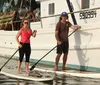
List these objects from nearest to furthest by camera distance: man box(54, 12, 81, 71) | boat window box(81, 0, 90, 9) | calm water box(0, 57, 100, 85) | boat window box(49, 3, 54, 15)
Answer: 1. calm water box(0, 57, 100, 85)
2. man box(54, 12, 81, 71)
3. boat window box(81, 0, 90, 9)
4. boat window box(49, 3, 54, 15)

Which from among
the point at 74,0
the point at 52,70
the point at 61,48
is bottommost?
the point at 52,70

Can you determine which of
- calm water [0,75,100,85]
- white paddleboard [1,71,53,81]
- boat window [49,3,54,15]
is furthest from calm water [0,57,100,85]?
boat window [49,3,54,15]

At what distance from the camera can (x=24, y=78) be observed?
9.48m

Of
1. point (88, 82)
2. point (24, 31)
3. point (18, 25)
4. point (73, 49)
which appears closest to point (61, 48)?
point (73, 49)

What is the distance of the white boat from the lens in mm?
10789

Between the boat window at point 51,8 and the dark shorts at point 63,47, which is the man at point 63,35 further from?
the boat window at point 51,8

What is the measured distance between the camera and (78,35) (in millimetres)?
11406

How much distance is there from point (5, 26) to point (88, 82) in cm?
885

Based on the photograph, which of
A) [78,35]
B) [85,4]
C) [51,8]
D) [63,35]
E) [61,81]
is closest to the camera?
[61,81]

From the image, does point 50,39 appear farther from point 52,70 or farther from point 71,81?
point 71,81

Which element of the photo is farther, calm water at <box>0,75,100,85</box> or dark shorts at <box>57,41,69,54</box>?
dark shorts at <box>57,41,69,54</box>

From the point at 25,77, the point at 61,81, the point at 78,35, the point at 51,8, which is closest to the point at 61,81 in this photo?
the point at 61,81

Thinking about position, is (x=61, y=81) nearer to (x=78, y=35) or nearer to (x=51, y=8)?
(x=78, y=35)

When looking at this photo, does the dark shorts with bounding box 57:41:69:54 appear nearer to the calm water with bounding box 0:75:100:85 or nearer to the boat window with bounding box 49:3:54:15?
the calm water with bounding box 0:75:100:85
